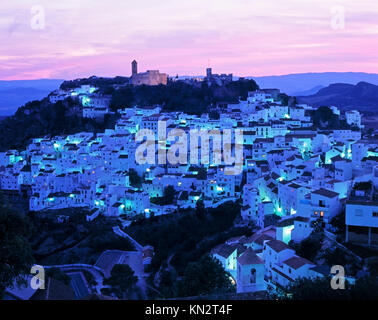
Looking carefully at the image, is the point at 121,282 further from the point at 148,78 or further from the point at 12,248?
the point at 148,78

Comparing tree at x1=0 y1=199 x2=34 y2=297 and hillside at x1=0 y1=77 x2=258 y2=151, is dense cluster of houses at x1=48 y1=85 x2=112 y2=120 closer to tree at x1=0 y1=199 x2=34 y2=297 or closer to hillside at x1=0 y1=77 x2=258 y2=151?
hillside at x1=0 y1=77 x2=258 y2=151

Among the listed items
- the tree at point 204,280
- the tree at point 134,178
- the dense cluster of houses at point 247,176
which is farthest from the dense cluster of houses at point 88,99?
the tree at point 204,280

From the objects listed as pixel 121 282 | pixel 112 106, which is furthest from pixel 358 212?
pixel 112 106

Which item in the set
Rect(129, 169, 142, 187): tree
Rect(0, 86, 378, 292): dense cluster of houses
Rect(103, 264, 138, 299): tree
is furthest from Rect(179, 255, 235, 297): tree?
Rect(129, 169, 142, 187): tree

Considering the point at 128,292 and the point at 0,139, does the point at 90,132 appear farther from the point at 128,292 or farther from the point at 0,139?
the point at 128,292

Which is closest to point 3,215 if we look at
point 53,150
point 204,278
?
point 204,278

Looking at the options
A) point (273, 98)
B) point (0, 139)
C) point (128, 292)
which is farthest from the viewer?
point (0, 139)

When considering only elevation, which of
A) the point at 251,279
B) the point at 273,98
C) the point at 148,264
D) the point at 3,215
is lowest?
the point at 148,264
